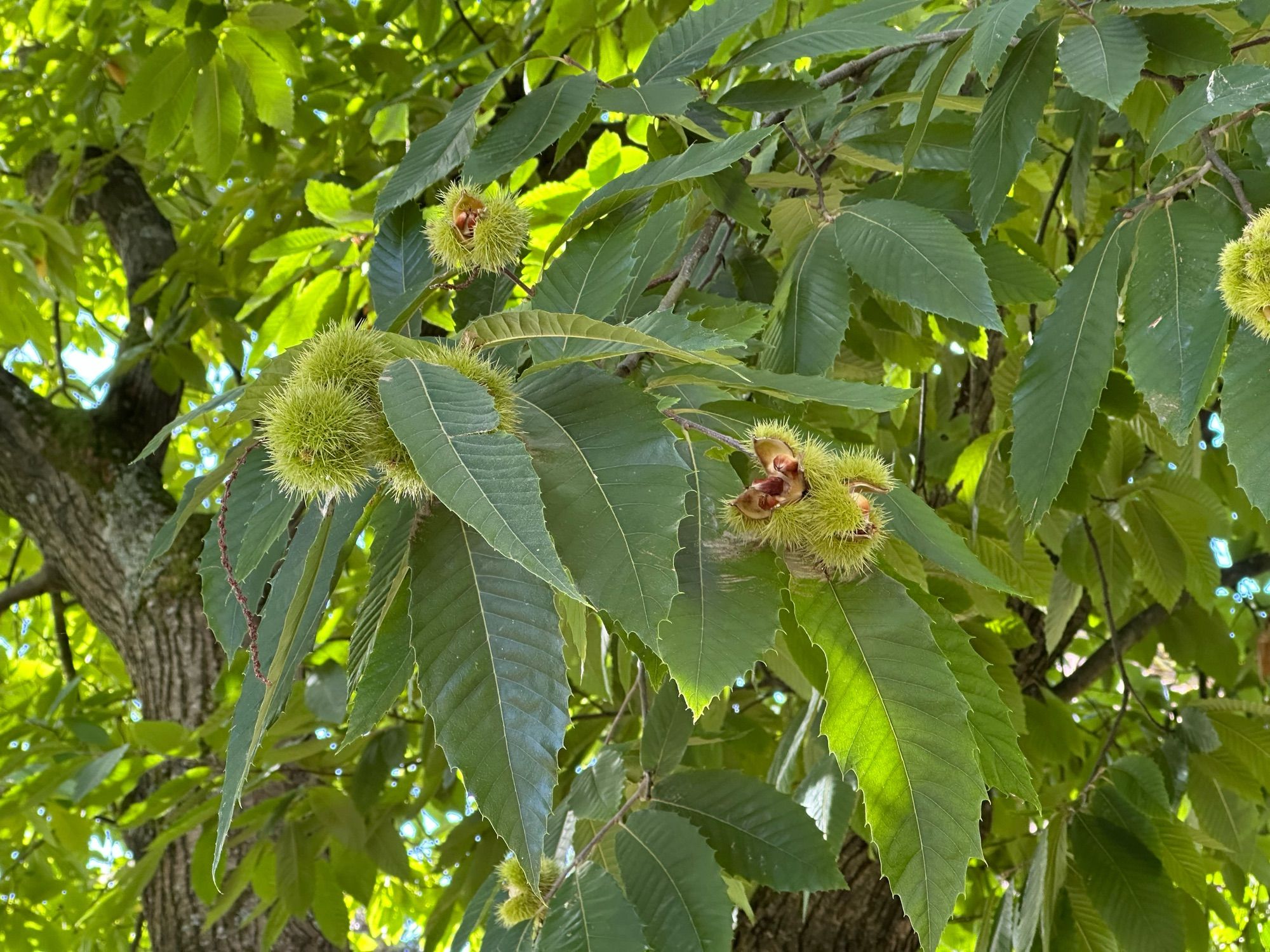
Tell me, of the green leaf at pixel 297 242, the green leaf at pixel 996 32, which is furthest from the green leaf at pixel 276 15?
the green leaf at pixel 996 32

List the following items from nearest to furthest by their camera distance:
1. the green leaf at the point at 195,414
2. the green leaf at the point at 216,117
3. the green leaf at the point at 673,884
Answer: the green leaf at the point at 195,414
the green leaf at the point at 673,884
the green leaf at the point at 216,117

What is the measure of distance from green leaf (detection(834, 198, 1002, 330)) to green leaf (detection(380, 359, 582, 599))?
55cm

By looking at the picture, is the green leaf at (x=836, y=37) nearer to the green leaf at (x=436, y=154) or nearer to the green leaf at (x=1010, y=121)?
the green leaf at (x=1010, y=121)

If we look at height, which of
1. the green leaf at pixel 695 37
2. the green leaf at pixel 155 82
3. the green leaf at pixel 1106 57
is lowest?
the green leaf at pixel 1106 57

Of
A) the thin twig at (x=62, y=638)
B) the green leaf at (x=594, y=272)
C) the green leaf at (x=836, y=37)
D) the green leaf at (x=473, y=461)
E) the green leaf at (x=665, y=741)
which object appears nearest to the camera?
the green leaf at (x=473, y=461)

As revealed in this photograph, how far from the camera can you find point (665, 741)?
120 centimetres

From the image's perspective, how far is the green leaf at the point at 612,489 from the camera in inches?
22.0

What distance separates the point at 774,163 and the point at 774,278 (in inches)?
6.3

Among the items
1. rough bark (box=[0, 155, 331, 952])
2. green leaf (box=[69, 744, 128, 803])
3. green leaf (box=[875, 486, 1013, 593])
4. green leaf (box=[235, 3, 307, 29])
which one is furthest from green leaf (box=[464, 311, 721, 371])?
rough bark (box=[0, 155, 331, 952])

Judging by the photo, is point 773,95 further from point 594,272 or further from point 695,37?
point 594,272

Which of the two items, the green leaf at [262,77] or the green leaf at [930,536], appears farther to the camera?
the green leaf at [262,77]

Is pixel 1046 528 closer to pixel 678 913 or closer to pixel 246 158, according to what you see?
pixel 678 913

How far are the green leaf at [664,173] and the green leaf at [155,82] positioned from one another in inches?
61.4

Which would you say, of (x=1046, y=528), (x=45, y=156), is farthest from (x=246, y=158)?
(x=1046, y=528)
